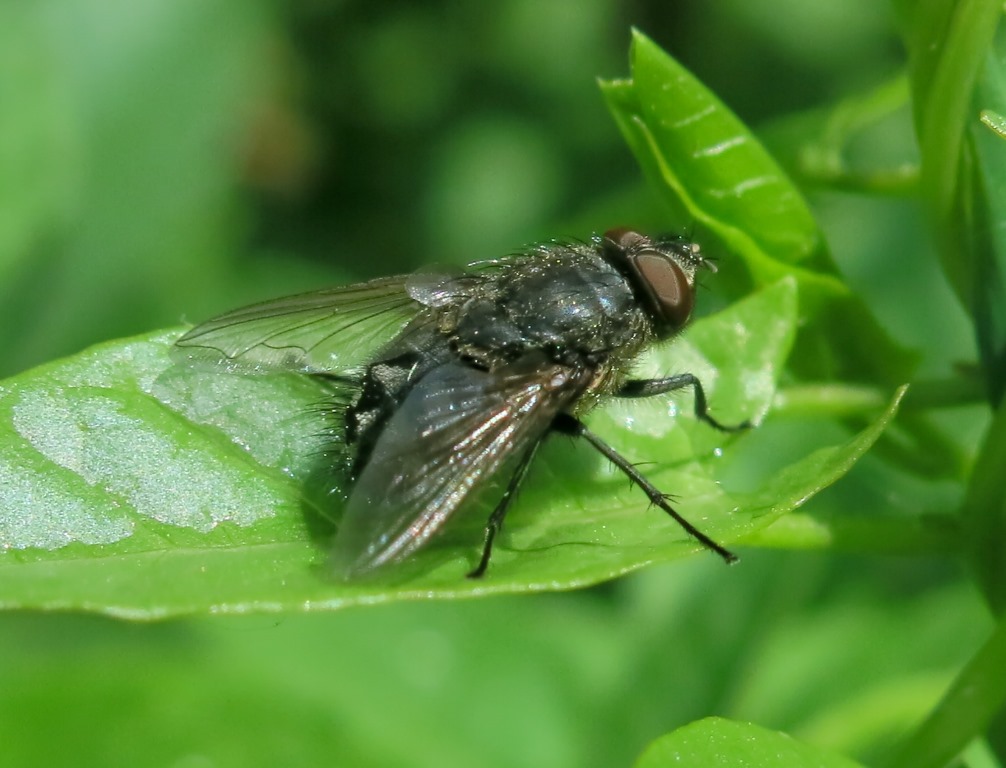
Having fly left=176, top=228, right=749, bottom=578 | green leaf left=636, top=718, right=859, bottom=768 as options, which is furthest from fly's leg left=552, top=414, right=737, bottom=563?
green leaf left=636, top=718, right=859, bottom=768

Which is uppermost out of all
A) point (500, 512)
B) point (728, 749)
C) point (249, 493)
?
point (249, 493)

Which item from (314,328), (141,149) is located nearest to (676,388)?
(314,328)

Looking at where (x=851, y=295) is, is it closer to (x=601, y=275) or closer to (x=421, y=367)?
(x=601, y=275)

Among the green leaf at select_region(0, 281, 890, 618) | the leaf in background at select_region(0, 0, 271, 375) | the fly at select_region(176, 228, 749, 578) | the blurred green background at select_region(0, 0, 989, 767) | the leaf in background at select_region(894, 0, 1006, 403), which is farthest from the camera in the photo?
the leaf in background at select_region(0, 0, 271, 375)

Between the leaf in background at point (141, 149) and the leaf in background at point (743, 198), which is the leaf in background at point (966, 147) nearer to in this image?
the leaf in background at point (743, 198)

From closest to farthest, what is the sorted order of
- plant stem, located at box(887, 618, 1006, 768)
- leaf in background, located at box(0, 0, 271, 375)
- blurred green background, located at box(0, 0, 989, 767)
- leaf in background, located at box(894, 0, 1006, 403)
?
leaf in background, located at box(894, 0, 1006, 403) → plant stem, located at box(887, 618, 1006, 768) → blurred green background, located at box(0, 0, 989, 767) → leaf in background, located at box(0, 0, 271, 375)

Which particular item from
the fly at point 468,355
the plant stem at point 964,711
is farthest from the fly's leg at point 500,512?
the plant stem at point 964,711

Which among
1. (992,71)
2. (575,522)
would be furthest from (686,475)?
(992,71)

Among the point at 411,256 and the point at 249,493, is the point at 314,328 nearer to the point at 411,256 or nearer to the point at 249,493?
the point at 249,493

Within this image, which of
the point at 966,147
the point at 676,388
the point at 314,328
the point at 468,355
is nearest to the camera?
the point at 966,147

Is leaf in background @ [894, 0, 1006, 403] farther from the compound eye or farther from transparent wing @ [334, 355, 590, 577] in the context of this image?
transparent wing @ [334, 355, 590, 577]
